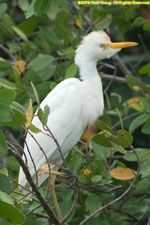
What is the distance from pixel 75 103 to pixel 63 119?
12 centimetres

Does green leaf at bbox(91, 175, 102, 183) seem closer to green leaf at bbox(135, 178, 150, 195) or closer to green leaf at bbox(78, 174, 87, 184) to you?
green leaf at bbox(78, 174, 87, 184)

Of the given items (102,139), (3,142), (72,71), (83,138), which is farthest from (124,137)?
(83,138)

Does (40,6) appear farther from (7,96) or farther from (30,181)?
(30,181)

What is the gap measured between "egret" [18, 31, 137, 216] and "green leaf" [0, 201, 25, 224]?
97cm

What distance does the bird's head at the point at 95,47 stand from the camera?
2.92 m

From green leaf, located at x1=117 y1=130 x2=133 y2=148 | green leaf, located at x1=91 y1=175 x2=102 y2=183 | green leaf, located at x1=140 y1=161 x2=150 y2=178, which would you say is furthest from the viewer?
green leaf, located at x1=91 y1=175 x2=102 y2=183

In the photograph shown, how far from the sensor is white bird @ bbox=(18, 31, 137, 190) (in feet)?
9.07

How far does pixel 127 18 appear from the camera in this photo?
312cm

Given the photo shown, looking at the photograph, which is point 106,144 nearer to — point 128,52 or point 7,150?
point 7,150

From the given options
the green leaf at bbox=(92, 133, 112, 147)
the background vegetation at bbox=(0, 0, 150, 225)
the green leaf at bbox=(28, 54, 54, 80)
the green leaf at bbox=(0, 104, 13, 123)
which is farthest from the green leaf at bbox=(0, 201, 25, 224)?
the green leaf at bbox=(28, 54, 54, 80)

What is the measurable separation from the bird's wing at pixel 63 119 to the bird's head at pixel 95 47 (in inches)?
8.2

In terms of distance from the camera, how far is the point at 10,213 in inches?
67.2

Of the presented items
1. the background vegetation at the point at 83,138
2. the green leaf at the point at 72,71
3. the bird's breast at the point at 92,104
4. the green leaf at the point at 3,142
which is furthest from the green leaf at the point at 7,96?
the bird's breast at the point at 92,104

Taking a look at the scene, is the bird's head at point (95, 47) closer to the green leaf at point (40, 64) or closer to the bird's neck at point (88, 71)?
Answer: the bird's neck at point (88, 71)
